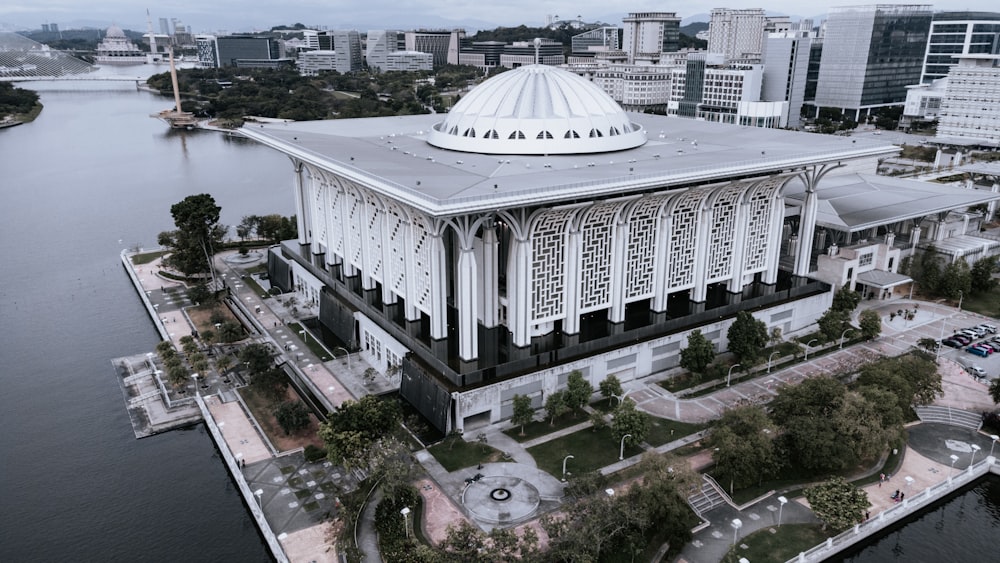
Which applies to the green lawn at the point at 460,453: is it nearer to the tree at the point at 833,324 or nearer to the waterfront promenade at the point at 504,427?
the waterfront promenade at the point at 504,427

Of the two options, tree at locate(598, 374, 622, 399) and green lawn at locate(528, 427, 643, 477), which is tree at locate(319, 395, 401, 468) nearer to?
green lawn at locate(528, 427, 643, 477)

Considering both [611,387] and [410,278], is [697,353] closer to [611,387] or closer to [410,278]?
[611,387]

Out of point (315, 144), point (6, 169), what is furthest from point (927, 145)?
point (6, 169)

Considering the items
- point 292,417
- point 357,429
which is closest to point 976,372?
point 357,429

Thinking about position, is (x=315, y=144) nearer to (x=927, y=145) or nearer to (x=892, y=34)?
(x=927, y=145)

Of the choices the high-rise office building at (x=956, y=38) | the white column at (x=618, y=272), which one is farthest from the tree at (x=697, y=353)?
the high-rise office building at (x=956, y=38)
